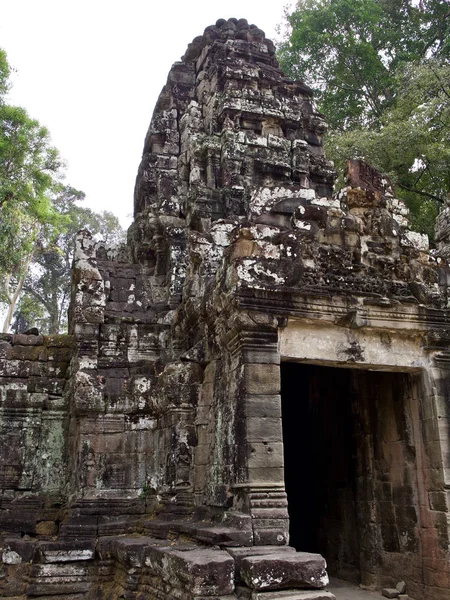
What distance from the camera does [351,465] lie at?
850 centimetres

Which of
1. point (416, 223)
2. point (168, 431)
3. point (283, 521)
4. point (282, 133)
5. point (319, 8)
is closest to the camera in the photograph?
point (283, 521)

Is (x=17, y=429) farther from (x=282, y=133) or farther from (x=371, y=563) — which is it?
(x=282, y=133)

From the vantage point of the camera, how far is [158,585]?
5645 mm

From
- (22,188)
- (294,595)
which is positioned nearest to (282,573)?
(294,595)

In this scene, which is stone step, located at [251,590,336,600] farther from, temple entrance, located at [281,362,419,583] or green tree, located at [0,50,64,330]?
green tree, located at [0,50,64,330]

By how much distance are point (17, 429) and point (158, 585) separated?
3.73 m

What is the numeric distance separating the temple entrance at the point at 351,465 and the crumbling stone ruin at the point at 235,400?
0.03 m

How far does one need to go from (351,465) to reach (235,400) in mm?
3267

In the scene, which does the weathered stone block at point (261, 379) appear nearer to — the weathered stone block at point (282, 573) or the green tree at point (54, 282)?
the weathered stone block at point (282, 573)

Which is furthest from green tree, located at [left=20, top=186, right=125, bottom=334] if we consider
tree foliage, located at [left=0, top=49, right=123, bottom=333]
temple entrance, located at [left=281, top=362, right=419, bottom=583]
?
temple entrance, located at [left=281, top=362, right=419, bottom=583]

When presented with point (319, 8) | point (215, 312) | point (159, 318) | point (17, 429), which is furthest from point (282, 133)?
point (319, 8)

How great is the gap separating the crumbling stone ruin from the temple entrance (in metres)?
0.03

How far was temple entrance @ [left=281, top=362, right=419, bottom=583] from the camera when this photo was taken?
23.5 feet

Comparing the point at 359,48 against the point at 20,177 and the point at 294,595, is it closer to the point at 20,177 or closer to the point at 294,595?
the point at 20,177
